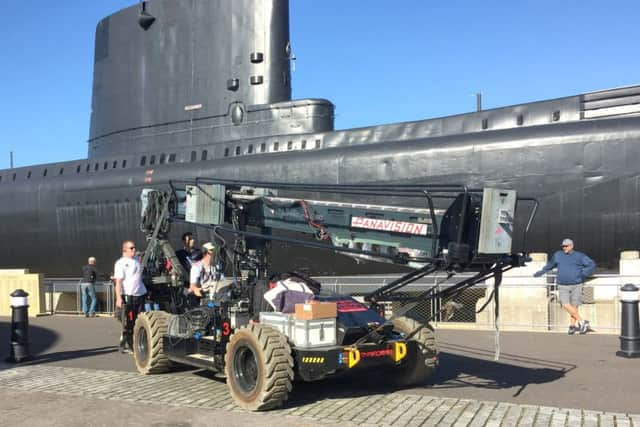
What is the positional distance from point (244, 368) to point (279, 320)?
61 cm

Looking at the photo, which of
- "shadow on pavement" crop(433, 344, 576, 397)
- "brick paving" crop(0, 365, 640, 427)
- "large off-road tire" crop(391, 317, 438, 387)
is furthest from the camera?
"shadow on pavement" crop(433, 344, 576, 397)

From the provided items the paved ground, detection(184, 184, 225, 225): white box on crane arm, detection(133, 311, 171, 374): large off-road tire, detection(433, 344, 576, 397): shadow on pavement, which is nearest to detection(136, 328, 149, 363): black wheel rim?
detection(133, 311, 171, 374): large off-road tire

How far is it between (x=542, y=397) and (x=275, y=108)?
51.5ft

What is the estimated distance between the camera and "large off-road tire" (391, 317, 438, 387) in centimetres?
744

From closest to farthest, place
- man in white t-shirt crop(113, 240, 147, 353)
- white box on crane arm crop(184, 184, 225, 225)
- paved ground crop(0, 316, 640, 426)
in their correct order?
paved ground crop(0, 316, 640, 426) → white box on crane arm crop(184, 184, 225, 225) → man in white t-shirt crop(113, 240, 147, 353)

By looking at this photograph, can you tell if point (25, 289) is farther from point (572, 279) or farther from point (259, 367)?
point (572, 279)

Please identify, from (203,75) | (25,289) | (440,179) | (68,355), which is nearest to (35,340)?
(68,355)

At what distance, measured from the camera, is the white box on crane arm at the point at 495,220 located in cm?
626

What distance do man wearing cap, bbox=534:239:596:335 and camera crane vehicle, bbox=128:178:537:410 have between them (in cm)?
462

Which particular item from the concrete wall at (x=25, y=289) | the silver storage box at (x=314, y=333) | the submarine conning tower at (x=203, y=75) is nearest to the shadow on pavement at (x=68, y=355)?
the silver storage box at (x=314, y=333)

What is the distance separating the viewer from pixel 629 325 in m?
9.20

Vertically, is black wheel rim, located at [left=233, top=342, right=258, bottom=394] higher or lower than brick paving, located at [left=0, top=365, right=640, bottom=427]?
higher

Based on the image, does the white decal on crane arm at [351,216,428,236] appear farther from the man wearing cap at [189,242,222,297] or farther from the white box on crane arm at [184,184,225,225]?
the man wearing cap at [189,242,222,297]

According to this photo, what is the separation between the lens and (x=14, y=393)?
7742 millimetres
